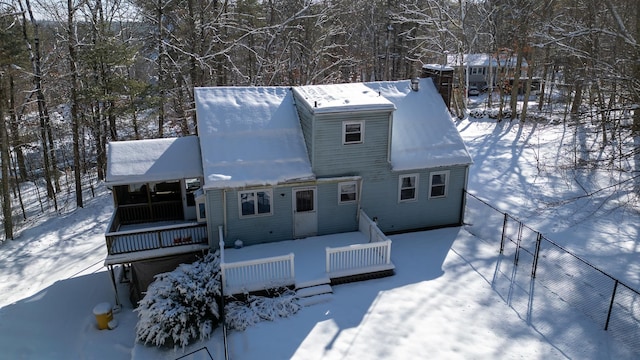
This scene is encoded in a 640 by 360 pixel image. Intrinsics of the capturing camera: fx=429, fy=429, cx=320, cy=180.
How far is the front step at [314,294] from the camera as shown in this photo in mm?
11379

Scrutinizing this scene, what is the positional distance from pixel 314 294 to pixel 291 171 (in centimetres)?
379

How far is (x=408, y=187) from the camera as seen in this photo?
14695 mm

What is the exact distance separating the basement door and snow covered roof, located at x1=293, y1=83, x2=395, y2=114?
265cm

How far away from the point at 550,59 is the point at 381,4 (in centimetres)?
1593

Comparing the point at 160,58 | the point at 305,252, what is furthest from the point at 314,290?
the point at 160,58

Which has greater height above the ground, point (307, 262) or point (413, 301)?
point (307, 262)

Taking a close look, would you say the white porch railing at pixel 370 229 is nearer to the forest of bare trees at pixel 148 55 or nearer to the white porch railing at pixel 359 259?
the white porch railing at pixel 359 259

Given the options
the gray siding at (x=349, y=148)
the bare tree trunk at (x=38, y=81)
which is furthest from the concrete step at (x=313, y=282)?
the bare tree trunk at (x=38, y=81)

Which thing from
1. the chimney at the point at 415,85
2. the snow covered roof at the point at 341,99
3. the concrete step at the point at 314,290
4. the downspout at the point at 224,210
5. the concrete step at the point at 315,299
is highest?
the chimney at the point at 415,85

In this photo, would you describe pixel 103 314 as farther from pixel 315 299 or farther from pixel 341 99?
pixel 341 99

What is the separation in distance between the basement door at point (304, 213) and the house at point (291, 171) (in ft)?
0.11

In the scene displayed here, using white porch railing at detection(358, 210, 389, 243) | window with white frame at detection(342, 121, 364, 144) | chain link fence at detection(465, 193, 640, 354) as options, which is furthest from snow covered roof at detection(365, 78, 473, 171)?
chain link fence at detection(465, 193, 640, 354)

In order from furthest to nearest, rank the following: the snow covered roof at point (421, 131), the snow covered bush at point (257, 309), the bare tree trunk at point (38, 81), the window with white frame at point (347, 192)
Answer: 1. the bare tree trunk at point (38, 81)
2. the snow covered roof at point (421, 131)
3. the window with white frame at point (347, 192)
4. the snow covered bush at point (257, 309)

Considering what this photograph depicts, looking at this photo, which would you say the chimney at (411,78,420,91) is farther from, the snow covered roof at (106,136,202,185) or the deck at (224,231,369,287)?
the snow covered roof at (106,136,202,185)
